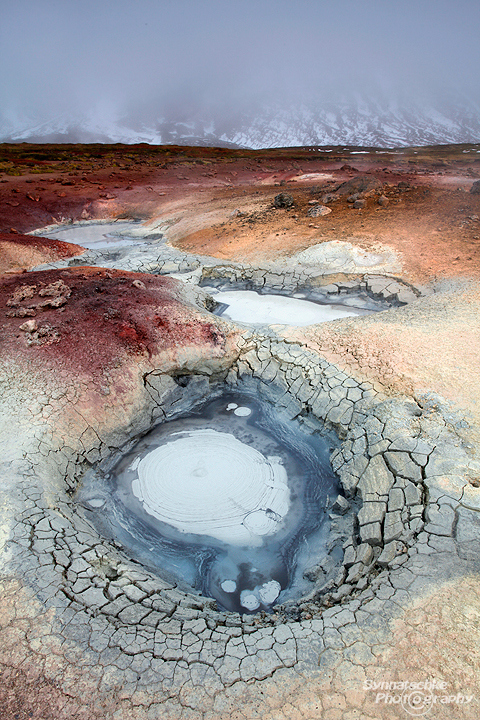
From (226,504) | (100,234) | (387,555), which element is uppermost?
(387,555)

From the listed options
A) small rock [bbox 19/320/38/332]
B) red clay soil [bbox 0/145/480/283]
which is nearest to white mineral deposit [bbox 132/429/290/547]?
small rock [bbox 19/320/38/332]

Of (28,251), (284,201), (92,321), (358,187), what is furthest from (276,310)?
(28,251)

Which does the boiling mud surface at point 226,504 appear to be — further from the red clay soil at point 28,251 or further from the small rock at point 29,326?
the red clay soil at point 28,251

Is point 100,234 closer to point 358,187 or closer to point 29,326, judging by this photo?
point 358,187

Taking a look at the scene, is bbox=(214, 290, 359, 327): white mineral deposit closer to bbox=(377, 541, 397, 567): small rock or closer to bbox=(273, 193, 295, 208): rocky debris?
bbox=(377, 541, 397, 567): small rock

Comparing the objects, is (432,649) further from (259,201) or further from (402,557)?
(259,201)
